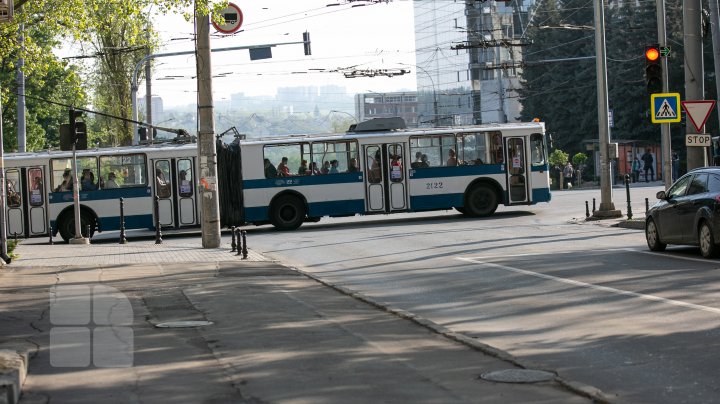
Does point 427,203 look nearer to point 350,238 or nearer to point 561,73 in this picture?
point 350,238

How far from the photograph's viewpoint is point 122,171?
35375 mm

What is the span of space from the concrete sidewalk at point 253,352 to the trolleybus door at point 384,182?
17.9m

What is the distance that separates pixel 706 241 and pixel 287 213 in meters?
18.8

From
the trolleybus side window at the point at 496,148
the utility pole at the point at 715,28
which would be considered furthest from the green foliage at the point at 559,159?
the utility pole at the point at 715,28

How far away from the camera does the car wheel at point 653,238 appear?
800 inches

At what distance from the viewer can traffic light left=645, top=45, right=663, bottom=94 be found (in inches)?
1019

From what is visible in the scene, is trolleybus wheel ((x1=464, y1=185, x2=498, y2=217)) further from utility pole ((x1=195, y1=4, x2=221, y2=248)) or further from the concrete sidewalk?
the concrete sidewalk

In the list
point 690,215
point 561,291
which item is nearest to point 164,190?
point 690,215

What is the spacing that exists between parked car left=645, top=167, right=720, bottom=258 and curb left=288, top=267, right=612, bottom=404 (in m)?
6.15

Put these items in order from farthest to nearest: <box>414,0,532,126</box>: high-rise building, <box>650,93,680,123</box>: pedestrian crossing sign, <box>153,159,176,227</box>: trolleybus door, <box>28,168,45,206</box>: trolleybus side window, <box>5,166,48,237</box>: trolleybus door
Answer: <box>414,0,532,126</box>: high-rise building, <box>153,159,176,227</box>: trolleybus door, <box>28,168,45,206</box>: trolleybus side window, <box>5,166,48,237</box>: trolleybus door, <box>650,93,680,123</box>: pedestrian crossing sign

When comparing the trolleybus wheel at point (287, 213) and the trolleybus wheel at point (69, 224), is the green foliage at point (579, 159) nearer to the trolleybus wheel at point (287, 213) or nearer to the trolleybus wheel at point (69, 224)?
the trolleybus wheel at point (287, 213)

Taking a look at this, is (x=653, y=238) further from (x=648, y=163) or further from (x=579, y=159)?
(x=579, y=159)

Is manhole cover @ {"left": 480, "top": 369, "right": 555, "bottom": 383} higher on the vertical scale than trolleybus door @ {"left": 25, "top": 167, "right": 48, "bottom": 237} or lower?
lower

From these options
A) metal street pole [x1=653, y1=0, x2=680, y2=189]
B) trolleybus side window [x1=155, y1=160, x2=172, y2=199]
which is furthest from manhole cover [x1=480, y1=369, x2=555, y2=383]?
trolleybus side window [x1=155, y1=160, x2=172, y2=199]
